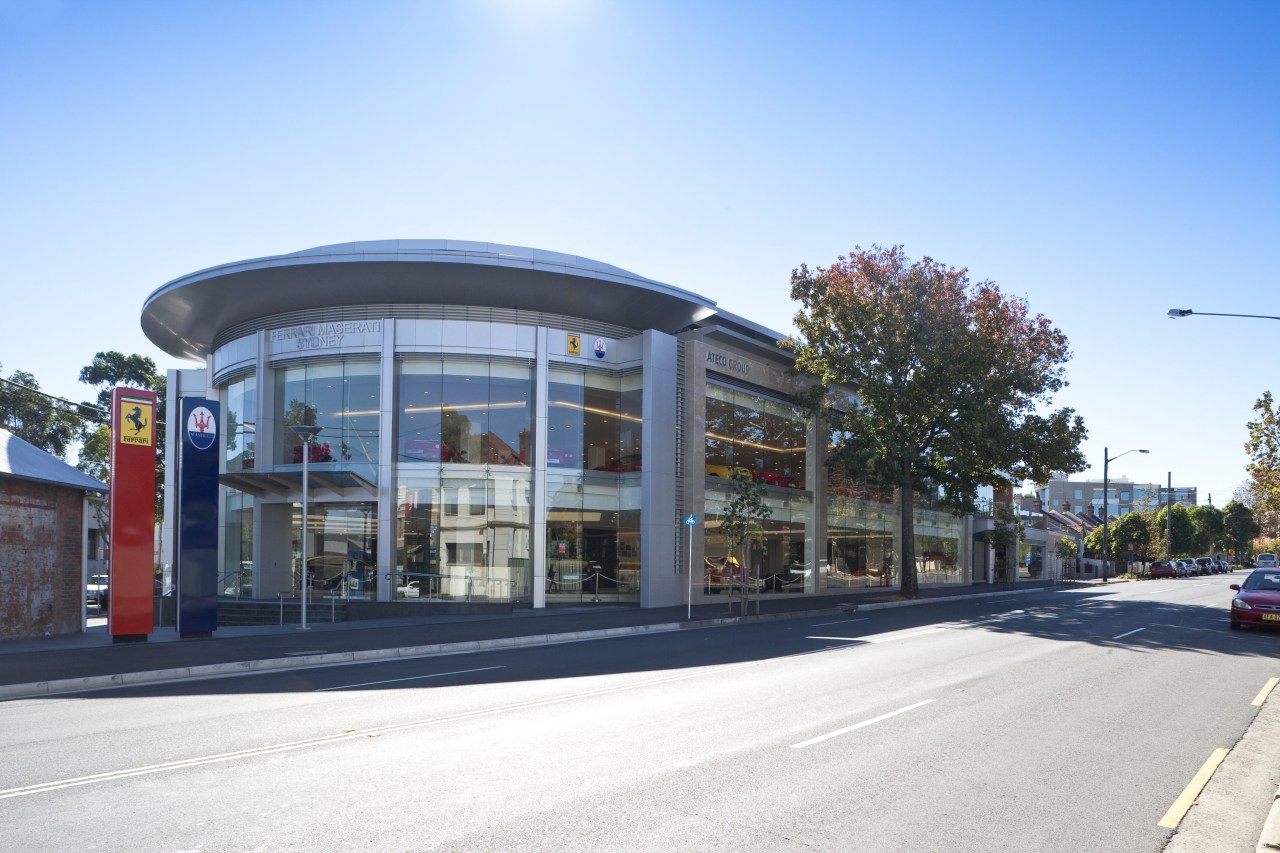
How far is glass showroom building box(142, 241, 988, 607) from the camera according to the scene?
102 ft

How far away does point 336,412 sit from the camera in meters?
32.3

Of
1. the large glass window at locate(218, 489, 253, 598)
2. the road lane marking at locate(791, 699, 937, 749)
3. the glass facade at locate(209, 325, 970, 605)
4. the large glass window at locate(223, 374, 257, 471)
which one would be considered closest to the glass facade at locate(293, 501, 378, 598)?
the glass facade at locate(209, 325, 970, 605)

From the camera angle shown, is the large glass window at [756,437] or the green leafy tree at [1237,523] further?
the green leafy tree at [1237,523]

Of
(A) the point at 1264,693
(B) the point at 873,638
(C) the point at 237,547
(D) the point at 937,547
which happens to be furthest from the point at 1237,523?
(A) the point at 1264,693

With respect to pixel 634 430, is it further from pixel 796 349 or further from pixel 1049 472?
pixel 1049 472

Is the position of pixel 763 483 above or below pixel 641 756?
above

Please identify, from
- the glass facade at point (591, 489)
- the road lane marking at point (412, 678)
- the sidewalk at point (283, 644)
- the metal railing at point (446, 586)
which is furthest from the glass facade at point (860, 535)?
the road lane marking at point (412, 678)

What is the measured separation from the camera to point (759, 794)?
23.8 feet

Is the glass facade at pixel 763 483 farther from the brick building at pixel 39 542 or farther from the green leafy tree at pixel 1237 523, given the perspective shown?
the green leafy tree at pixel 1237 523

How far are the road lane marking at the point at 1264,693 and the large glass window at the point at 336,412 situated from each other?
25506 mm

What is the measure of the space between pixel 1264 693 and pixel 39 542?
2411 centimetres

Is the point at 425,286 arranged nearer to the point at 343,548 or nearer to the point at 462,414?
the point at 462,414

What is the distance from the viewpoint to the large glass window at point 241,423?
3458cm

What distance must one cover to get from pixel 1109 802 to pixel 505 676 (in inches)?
375
